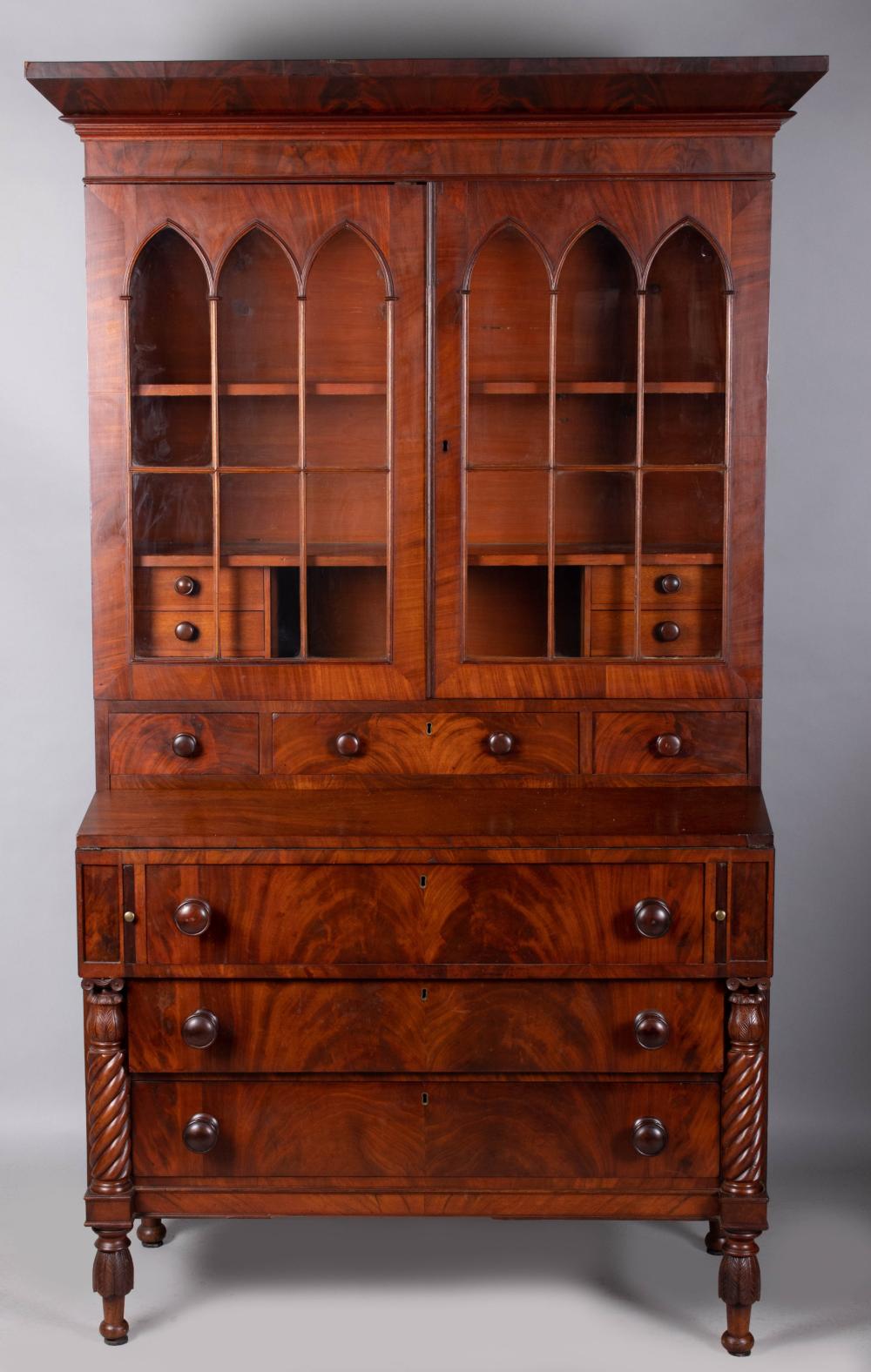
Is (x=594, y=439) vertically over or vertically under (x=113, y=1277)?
over

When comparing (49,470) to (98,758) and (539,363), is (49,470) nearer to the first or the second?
(98,758)

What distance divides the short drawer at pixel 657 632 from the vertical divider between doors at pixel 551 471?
0.26 ft

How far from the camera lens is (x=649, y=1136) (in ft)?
8.47

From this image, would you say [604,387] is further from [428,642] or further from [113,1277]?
[113,1277]

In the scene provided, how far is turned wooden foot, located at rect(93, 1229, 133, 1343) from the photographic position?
8.64 ft

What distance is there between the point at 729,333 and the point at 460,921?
117cm

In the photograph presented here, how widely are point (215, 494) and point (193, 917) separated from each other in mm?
784

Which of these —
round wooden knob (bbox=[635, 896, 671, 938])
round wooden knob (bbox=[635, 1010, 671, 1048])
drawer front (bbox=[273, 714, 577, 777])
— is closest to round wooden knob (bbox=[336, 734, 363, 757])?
drawer front (bbox=[273, 714, 577, 777])

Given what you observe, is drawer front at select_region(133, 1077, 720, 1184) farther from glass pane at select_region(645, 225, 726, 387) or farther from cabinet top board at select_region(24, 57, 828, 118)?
cabinet top board at select_region(24, 57, 828, 118)

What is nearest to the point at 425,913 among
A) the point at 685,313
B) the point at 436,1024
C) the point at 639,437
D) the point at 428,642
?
the point at 436,1024

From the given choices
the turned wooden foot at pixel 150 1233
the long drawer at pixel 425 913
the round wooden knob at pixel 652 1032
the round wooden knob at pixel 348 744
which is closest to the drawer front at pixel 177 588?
the round wooden knob at pixel 348 744

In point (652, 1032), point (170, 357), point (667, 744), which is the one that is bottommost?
point (652, 1032)

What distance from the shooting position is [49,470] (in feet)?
11.2

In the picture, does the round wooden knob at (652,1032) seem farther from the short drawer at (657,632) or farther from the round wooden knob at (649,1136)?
the short drawer at (657,632)
